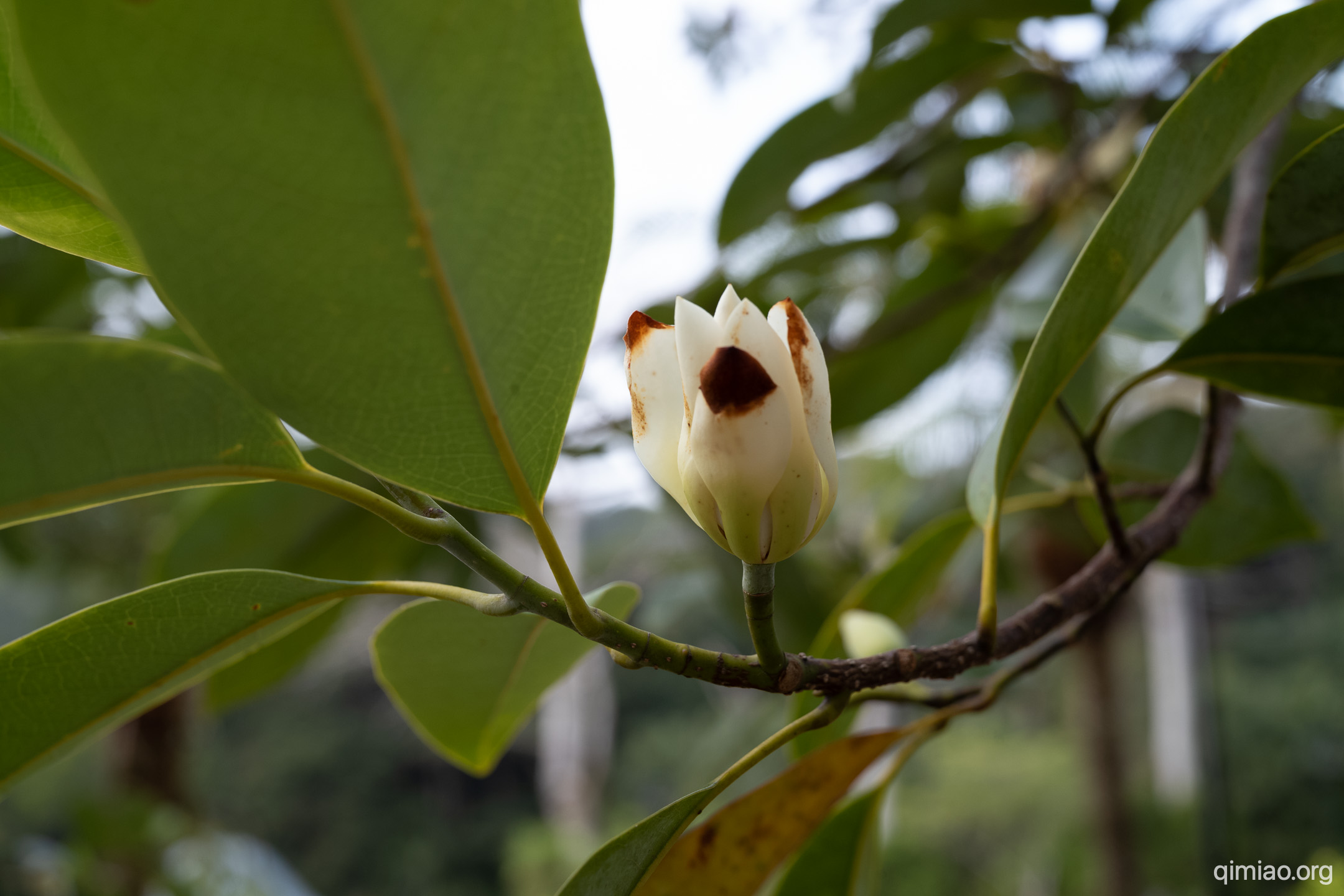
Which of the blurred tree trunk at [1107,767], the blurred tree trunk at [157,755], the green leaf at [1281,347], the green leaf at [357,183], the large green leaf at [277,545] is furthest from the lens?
the blurred tree trunk at [157,755]

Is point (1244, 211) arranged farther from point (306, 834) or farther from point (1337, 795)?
point (306, 834)

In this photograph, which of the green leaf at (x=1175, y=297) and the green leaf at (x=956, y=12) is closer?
the green leaf at (x=1175, y=297)

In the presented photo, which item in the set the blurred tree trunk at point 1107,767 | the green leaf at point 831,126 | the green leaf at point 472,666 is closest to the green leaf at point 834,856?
the green leaf at point 472,666

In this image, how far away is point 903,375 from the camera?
37.0 inches

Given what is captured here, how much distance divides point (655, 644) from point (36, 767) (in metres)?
0.23

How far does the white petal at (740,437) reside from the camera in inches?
8.4

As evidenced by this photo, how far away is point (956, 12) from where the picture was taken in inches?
28.2

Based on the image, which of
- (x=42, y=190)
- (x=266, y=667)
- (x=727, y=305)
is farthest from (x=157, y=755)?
(x=727, y=305)

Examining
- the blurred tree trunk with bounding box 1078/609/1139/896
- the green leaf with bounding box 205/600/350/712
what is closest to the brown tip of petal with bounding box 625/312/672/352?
the green leaf with bounding box 205/600/350/712

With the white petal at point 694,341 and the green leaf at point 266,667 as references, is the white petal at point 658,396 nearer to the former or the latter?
the white petal at point 694,341

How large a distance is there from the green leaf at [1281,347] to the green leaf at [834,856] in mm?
265

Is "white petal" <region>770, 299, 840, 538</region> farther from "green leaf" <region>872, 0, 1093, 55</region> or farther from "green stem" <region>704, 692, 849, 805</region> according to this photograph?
"green leaf" <region>872, 0, 1093, 55</region>

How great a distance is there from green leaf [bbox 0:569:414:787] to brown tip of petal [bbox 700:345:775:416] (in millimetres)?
143

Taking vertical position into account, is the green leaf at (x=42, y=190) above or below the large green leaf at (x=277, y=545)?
above
